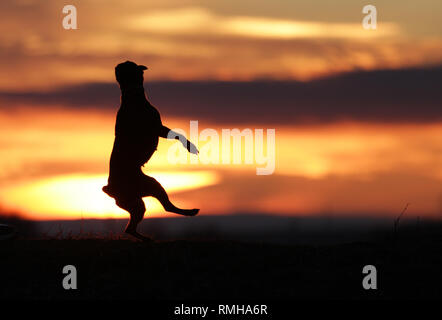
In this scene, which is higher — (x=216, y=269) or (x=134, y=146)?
(x=134, y=146)

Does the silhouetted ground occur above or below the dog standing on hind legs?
below

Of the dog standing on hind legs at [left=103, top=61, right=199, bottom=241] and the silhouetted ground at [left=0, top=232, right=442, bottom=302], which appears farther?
the dog standing on hind legs at [left=103, top=61, right=199, bottom=241]

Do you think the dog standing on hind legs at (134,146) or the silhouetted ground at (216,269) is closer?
the silhouetted ground at (216,269)

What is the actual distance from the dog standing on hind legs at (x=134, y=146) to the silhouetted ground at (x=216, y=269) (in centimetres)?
70

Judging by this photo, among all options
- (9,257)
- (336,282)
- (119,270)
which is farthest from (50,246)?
(336,282)

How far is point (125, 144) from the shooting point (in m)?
15.4

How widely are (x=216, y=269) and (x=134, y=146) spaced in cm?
269

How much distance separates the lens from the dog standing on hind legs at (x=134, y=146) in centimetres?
1537

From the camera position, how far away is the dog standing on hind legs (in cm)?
1537

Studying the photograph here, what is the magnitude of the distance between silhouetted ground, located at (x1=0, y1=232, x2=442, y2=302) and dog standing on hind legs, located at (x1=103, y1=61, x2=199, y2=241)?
2.29 ft

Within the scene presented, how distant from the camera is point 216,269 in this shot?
1398 cm

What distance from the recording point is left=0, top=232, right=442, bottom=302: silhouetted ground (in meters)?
13.4

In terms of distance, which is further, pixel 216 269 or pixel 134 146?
pixel 134 146
